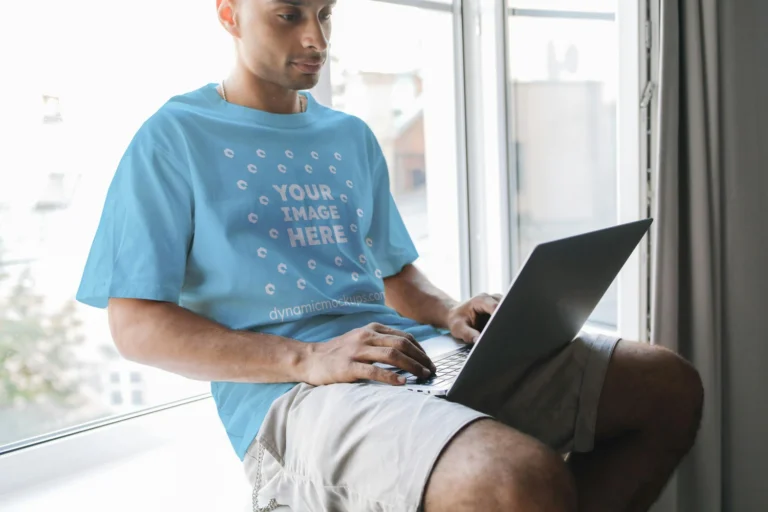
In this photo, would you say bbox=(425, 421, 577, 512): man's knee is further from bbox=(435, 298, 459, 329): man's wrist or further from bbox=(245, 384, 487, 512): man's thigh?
bbox=(435, 298, 459, 329): man's wrist

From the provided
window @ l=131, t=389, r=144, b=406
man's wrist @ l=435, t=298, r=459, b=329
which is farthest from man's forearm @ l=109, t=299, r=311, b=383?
window @ l=131, t=389, r=144, b=406

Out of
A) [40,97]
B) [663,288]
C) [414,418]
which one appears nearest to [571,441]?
[414,418]

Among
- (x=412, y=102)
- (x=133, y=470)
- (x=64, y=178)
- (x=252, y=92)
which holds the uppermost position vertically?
(x=412, y=102)

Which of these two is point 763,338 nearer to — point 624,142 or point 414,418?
point 624,142

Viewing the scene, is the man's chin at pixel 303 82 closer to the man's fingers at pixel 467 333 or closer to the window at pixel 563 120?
the man's fingers at pixel 467 333

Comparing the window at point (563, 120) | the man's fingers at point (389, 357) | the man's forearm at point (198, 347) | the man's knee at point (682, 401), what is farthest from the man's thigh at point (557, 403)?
the window at point (563, 120)

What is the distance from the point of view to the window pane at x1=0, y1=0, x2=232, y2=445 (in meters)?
1.47

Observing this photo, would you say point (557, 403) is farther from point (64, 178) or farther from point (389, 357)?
point (64, 178)

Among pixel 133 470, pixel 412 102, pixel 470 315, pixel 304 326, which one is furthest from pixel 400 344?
pixel 412 102

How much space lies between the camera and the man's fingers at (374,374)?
0.93 m

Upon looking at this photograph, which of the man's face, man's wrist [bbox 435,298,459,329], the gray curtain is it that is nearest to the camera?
the man's face

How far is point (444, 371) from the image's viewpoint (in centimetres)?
105

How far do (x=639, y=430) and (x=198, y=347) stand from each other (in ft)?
2.37

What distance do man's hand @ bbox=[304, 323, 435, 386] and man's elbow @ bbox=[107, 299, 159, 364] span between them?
0.83ft
